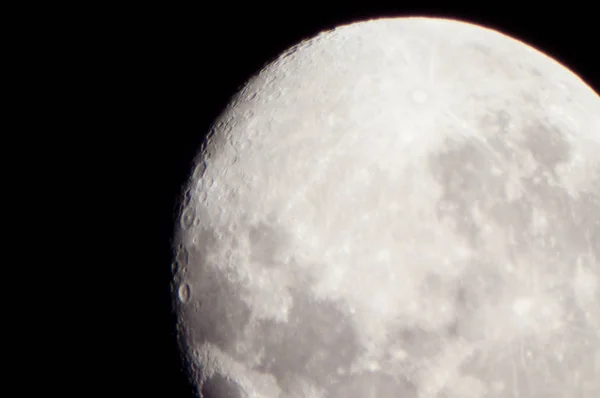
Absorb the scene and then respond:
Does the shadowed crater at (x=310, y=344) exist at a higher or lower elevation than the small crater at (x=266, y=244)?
lower

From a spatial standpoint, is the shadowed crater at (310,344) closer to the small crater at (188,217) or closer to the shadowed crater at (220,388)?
the shadowed crater at (220,388)

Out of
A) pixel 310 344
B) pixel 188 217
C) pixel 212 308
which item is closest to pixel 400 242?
pixel 310 344

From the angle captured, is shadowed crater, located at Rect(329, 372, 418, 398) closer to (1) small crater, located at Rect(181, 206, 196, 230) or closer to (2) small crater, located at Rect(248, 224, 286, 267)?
(2) small crater, located at Rect(248, 224, 286, 267)

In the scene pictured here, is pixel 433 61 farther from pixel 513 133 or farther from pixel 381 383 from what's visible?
pixel 381 383

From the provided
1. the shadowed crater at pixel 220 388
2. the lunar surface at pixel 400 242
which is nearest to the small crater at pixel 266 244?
the lunar surface at pixel 400 242

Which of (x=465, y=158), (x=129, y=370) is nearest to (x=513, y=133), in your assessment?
(x=465, y=158)

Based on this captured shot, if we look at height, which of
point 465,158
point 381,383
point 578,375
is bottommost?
point 381,383

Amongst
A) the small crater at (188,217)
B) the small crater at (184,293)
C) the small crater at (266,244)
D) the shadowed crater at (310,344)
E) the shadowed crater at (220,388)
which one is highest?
the small crater at (188,217)

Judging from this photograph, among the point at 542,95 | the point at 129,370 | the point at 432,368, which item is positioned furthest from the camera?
the point at 129,370

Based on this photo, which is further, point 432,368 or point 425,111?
point 425,111
